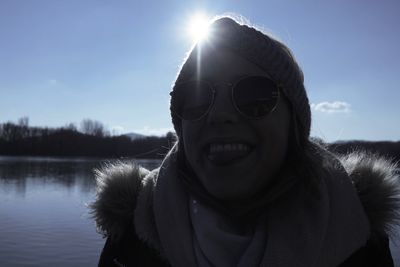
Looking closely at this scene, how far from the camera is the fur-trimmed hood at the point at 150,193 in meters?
2.08

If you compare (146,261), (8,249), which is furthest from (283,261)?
(8,249)

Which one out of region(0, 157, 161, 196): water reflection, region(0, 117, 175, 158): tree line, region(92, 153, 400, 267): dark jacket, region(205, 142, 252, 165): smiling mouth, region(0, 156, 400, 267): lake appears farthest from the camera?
region(0, 117, 175, 158): tree line

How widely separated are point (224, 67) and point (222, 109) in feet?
0.66

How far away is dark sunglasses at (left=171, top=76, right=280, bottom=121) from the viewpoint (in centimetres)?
176

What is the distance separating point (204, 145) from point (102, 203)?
0.76 metres

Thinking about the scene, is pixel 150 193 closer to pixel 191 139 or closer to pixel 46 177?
pixel 191 139

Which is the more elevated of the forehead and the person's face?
the forehead

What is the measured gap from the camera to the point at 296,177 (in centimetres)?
190

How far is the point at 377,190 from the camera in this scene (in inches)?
83.1

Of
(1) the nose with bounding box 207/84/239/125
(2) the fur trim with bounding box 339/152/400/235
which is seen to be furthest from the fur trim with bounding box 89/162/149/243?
(2) the fur trim with bounding box 339/152/400/235

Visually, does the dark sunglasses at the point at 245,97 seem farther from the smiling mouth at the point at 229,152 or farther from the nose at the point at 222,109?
the smiling mouth at the point at 229,152

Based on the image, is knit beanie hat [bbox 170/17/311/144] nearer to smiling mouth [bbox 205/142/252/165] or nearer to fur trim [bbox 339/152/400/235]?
smiling mouth [bbox 205/142/252/165]

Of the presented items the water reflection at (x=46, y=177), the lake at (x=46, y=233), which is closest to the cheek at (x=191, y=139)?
the water reflection at (x=46, y=177)

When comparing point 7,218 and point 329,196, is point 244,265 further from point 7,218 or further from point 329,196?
point 7,218
